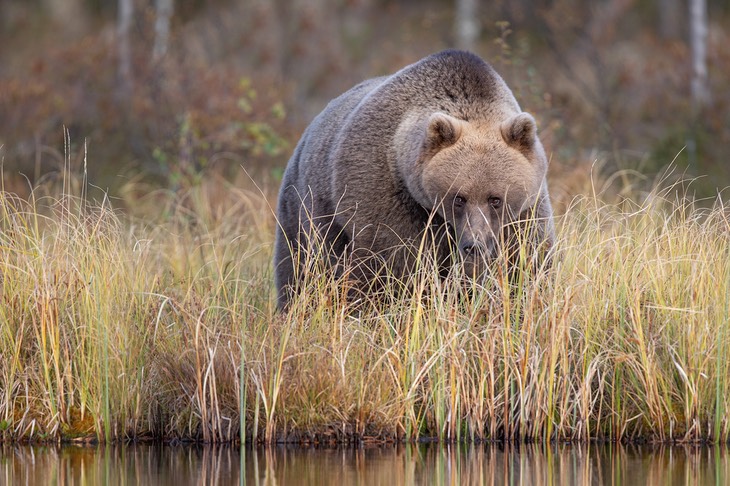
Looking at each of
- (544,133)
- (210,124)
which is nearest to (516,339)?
(544,133)

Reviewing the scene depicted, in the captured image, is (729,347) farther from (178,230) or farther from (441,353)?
(178,230)

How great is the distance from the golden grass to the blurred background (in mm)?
1585

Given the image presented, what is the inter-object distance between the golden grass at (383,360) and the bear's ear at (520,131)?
0.70 m

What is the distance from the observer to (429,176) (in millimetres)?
6629

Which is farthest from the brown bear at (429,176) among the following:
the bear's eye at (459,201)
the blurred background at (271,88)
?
the blurred background at (271,88)

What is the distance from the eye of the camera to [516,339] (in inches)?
240

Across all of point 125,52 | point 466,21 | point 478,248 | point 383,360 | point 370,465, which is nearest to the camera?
point 370,465

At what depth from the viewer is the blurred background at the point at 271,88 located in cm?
1213

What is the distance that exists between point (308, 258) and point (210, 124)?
7.07 metres

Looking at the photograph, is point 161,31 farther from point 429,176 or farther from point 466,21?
point 429,176

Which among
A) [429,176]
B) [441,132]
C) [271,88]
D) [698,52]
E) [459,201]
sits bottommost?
[459,201]

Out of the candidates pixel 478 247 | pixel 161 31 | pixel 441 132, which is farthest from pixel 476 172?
pixel 161 31

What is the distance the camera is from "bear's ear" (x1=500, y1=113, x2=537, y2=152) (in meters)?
6.55

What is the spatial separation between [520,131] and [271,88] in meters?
9.79
